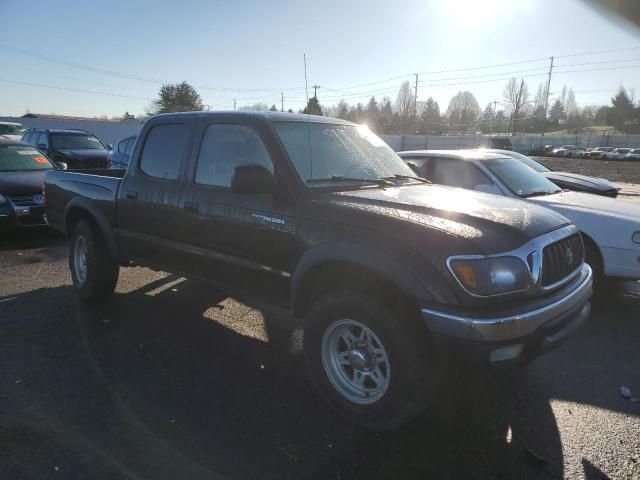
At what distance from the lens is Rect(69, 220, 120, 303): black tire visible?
4957 millimetres

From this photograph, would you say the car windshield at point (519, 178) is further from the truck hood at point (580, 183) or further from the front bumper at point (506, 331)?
the front bumper at point (506, 331)

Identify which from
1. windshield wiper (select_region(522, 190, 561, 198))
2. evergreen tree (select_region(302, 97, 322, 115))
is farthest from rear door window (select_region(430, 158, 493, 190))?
evergreen tree (select_region(302, 97, 322, 115))

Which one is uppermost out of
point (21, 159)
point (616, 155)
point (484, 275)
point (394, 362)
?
point (21, 159)

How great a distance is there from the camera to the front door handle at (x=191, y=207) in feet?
12.8

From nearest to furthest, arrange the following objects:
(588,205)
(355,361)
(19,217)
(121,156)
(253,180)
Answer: (355,361) → (253,180) → (588,205) → (19,217) → (121,156)

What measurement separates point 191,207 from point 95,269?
1773mm

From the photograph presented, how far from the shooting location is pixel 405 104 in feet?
301

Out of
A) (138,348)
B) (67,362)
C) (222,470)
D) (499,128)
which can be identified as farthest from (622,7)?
(499,128)

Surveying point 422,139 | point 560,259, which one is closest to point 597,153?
point 422,139

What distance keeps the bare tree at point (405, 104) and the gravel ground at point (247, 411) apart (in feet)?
284

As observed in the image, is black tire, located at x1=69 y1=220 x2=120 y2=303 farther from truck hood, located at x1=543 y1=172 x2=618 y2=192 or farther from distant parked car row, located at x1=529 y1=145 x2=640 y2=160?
distant parked car row, located at x1=529 y1=145 x2=640 y2=160

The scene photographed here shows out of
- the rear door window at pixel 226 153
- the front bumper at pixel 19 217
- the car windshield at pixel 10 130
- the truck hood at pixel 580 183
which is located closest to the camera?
the rear door window at pixel 226 153

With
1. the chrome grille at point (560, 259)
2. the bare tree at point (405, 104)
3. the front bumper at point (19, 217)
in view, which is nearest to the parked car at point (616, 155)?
the bare tree at point (405, 104)

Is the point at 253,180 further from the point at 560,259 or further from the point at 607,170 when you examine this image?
the point at 607,170
